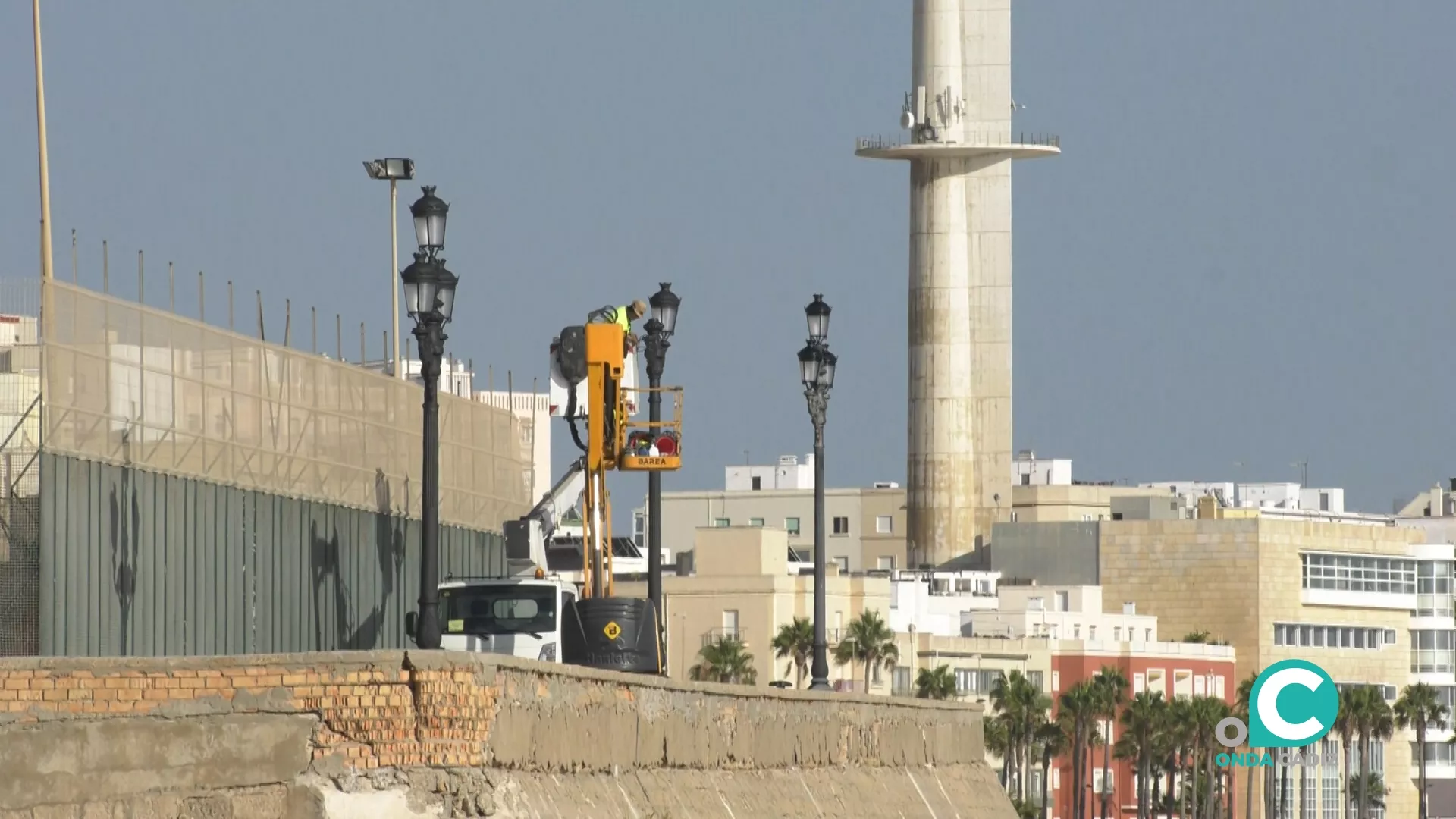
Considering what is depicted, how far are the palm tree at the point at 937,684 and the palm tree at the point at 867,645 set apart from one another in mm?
1254

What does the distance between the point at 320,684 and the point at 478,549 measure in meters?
28.6

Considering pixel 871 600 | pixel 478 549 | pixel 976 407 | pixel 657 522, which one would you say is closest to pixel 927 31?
pixel 976 407

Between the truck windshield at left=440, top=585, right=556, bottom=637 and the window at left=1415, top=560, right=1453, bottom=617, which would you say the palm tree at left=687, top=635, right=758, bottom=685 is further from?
the truck windshield at left=440, top=585, right=556, bottom=637

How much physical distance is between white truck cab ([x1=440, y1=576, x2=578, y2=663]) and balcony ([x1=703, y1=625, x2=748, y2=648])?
2376 inches

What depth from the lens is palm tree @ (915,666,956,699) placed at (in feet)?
319

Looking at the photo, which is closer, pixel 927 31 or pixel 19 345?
pixel 19 345

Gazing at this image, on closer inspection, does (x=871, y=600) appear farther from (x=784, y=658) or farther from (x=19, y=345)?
(x=19, y=345)

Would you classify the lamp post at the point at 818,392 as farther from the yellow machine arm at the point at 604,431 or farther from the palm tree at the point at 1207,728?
the palm tree at the point at 1207,728

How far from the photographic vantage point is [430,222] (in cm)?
2655

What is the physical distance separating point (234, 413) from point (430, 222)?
8.14 meters

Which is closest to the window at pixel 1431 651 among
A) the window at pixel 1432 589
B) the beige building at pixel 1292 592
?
the beige building at pixel 1292 592

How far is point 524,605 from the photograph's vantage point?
32.2 metres

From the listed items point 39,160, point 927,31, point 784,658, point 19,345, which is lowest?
point 784,658

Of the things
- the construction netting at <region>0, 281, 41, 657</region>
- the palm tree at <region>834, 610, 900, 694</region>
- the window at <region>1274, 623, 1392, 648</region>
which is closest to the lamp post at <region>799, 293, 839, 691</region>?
the construction netting at <region>0, 281, 41, 657</region>
